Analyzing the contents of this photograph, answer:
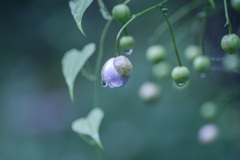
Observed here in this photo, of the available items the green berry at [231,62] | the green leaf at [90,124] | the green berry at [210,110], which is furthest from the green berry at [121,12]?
the green berry at [210,110]

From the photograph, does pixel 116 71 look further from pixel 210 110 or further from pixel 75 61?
pixel 210 110

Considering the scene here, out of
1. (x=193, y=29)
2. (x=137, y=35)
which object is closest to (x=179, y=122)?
(x=137, y=35)

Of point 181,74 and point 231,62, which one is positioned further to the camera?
point 231,62

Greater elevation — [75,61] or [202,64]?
[75,61]

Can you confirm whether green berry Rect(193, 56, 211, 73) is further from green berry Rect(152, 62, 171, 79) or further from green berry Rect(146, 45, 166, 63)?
green berry Rect(152, 62, 171, 79)

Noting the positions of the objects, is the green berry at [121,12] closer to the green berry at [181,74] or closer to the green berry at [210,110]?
the green berry at [181,74]

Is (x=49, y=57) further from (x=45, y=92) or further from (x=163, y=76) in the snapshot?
(x=163, y=76)

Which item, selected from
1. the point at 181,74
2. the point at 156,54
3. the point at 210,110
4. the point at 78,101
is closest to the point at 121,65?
the point at 181,74

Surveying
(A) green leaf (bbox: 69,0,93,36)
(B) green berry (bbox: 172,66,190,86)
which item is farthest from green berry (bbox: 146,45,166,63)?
(A) green leaf (bbox: 69,0,93,36)

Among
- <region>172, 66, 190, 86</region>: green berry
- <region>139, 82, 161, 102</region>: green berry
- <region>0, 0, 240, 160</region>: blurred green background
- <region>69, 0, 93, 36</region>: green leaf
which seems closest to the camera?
<region>69, 0, 93, 36</region>: green leaf
